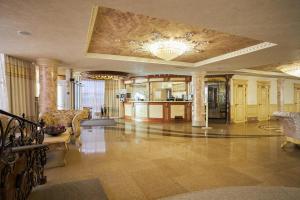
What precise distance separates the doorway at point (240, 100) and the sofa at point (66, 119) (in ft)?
27.4

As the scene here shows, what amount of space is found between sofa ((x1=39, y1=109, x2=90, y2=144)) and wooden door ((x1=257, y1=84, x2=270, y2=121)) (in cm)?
1036

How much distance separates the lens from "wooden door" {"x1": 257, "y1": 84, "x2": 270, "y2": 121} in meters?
11.3

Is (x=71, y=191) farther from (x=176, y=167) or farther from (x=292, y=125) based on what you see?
(x=292, y=125)

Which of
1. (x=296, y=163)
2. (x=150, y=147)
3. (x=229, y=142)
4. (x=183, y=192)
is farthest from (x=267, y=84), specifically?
(x=183, y=192)

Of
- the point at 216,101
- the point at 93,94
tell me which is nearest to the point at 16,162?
the point at 93,94

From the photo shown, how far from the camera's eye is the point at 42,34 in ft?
12.1

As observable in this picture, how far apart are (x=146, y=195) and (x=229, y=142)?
3975mm

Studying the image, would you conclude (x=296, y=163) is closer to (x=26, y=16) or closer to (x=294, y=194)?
(x=294, y=194)

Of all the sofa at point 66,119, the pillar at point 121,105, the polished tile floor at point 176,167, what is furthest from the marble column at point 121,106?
the polished tile floor at point 176,167

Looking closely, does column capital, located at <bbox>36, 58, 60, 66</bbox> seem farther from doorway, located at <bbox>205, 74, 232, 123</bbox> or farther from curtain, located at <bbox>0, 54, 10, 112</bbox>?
doorway, located at <bbox>205, 74, 232, 123</bbox>

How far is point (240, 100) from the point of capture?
10602 millimetres

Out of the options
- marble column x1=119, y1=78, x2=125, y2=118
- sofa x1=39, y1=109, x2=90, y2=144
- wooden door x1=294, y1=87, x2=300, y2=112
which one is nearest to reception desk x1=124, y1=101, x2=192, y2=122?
marble column x1=119, y1=78, x2=125, y2=118

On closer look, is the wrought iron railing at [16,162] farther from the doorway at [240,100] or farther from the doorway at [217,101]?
the doorway at [217,101]

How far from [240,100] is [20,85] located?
10.5 metres
